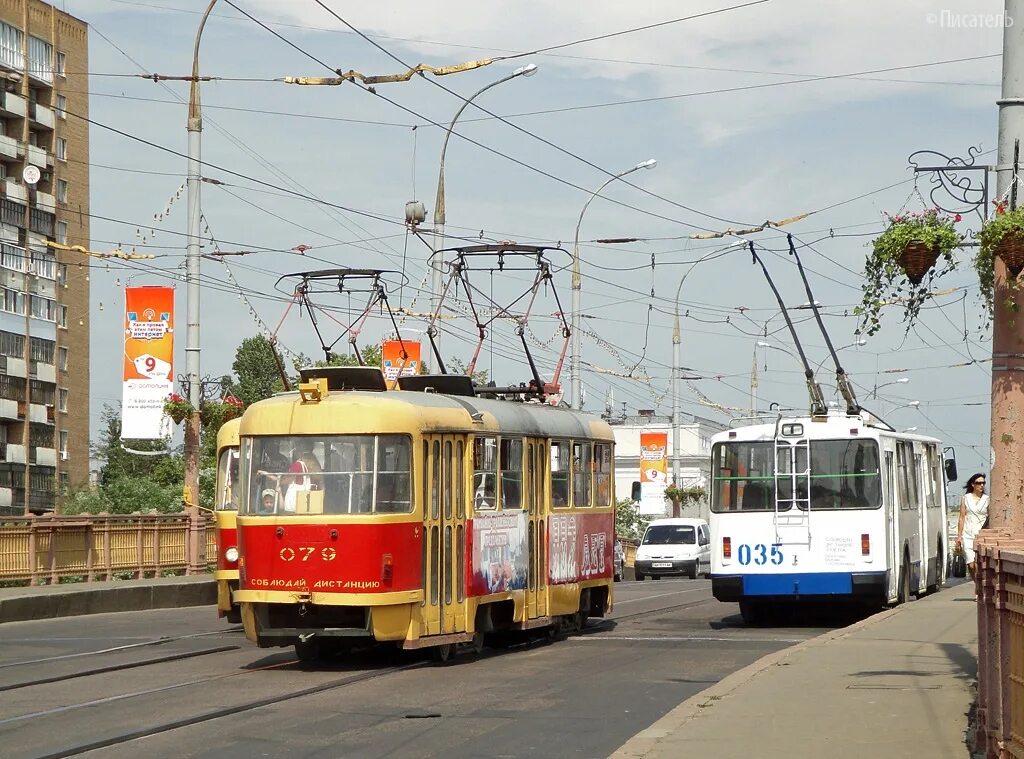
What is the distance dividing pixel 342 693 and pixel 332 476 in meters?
2.79

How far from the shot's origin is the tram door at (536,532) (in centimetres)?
1902

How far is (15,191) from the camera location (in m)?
70.6

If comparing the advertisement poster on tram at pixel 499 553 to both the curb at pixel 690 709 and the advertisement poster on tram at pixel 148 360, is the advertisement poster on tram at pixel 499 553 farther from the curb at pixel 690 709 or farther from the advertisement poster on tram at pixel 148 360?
the advertisement poster on tram at pixel 148 360

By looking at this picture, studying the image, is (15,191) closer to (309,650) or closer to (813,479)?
(813,479)

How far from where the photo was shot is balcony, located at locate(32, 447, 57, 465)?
73250 mm

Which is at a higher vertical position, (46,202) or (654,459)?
(46,202)

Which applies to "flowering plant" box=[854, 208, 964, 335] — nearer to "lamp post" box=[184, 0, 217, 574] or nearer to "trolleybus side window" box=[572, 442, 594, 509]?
"trolleybus side window" box=[572, 442, 594, 509]

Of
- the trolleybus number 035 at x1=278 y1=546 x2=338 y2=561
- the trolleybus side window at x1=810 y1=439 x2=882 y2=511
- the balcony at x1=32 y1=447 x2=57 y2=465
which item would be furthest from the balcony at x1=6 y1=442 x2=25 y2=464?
the trolleybus number 035 at x1=278 y1=546 x2=338 y2=561

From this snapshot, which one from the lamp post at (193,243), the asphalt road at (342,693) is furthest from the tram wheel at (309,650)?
the lamp post at (193,243)

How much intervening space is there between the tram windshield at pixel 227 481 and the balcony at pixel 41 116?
54.9 metres

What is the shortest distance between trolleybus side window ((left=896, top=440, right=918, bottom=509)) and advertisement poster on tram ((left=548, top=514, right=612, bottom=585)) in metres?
4.68

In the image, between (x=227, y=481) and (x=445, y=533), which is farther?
(x=227, y=481)

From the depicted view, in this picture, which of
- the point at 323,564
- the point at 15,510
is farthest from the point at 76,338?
the point at 323,564

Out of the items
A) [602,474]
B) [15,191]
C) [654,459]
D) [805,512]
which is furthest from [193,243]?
[15,191]
